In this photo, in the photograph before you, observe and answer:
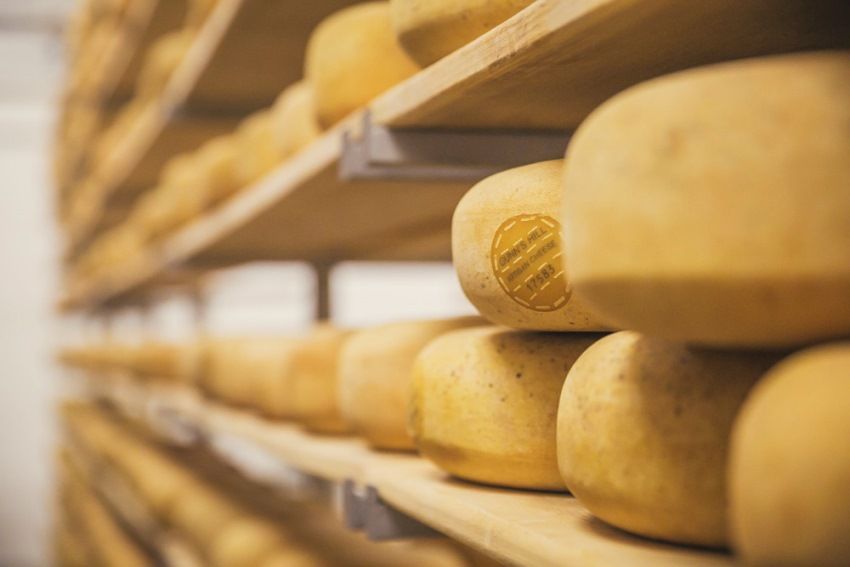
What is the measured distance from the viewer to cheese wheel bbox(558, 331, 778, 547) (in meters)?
0.70

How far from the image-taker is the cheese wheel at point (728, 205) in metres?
0.55

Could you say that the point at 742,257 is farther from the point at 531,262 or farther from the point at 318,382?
the point at 318,382

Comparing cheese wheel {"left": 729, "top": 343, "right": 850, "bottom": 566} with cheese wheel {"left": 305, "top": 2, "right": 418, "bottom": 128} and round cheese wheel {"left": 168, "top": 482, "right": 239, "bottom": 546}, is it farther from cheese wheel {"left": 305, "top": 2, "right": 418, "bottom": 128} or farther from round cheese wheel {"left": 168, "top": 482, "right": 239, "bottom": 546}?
round cheese wheel {"left": 168, "top": 482, "right": 239, "bottom": 546}

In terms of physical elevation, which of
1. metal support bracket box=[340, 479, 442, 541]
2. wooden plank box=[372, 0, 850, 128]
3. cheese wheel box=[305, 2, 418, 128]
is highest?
cheese wheel box=[305, 2, 418, 128]

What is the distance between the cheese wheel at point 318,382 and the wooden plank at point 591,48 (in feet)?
2.24

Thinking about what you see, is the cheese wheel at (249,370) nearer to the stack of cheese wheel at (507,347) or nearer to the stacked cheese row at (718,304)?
the stack of cheese wheel at (507,347)

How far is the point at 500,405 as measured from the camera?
3.32 ft

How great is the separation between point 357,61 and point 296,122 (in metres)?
0.32

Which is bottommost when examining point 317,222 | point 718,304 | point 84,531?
point 84,531

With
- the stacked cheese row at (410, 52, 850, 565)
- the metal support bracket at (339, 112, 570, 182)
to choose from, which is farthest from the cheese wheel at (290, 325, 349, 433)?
the stacked cheese row at (410, 52, 850, 565)

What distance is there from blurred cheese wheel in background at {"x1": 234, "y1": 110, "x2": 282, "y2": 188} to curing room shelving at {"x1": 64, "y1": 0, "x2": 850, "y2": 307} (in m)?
0.07

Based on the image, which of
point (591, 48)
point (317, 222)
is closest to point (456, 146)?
point (591, 48)

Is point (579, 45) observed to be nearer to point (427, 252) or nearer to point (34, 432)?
point (427, 252)

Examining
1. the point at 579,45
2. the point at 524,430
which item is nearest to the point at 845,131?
the point at 579,45
